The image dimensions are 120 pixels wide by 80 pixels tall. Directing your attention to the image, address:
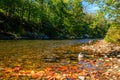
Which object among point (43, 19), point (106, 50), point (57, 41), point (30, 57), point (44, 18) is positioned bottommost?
point (57, 41)

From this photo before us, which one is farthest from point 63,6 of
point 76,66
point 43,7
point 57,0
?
point 76,66

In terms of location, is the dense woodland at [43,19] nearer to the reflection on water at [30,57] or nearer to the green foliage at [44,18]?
the green foliage at [44,18]

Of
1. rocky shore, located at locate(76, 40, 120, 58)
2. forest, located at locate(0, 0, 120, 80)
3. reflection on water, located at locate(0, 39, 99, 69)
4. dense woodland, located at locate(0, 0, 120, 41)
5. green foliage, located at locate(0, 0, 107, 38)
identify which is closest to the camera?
forest, located at locate(0, 0, 120, 80)

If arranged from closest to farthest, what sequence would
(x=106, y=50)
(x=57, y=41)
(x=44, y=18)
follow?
(x=106, y=50) < (x=57, y=41) < (x=44, y=18)

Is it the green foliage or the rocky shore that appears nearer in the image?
the rocky shore

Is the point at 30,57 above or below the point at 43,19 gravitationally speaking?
above

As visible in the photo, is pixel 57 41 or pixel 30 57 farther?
pixel 57 41

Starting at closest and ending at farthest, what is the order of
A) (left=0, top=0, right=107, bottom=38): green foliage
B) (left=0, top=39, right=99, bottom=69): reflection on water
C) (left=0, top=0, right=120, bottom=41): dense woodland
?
1. (left=0, top=39, right=99, bottom=69): reflection on water
2. (left=0, top=0, right=120, bottom=41): dense woodland
3. (left=0, top=0, right=107, bottom=38): green foliage

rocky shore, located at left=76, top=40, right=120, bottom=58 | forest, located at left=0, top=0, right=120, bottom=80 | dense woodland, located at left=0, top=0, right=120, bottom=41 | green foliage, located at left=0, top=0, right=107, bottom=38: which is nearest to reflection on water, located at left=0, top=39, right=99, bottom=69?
forest, located at left=0, top=0, right=120, bottom=80

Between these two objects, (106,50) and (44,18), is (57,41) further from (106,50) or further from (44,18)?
(44,18)

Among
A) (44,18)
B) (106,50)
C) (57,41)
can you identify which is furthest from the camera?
(44,18)

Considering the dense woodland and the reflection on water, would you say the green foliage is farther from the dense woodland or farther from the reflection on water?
the reflection on water

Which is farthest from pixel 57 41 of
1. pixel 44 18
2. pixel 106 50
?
pixel 44 18

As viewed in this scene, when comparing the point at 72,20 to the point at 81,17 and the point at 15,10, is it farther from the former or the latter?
the point at 15,10
